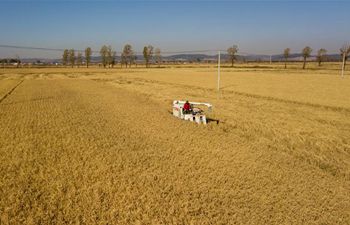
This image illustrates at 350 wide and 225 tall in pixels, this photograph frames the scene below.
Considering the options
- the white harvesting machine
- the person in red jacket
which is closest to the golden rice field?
the white harvesting machine

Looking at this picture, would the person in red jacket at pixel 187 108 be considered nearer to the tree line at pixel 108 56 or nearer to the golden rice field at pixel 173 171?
the golden rice field at pixel 173 171

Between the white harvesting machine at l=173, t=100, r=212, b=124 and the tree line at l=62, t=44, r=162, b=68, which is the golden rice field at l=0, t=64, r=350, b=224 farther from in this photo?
the tree line at l=62, t=44, r=162, b=68

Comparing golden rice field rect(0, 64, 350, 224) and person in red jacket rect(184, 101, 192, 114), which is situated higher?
person in red jacket rect(184, 101, 192, 114)

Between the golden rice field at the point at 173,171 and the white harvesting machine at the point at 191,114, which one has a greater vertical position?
the white harvesting machine at the point at 191,114

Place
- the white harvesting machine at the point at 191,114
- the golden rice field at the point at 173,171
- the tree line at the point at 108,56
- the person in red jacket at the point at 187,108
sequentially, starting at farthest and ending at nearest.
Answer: the tree line at the point at 108,56
the person in red jacket at the point at 187,108
the white harvesting machine at the point at 191,114
the golden rice field at the point at 173,171

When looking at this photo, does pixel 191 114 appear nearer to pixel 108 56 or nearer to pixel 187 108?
pixel 187 108

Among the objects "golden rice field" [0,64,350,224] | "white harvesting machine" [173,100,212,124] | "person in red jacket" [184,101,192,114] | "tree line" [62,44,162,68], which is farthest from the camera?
"tree line" [62,44,162,68]

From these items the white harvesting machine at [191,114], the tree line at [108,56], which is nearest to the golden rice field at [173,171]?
the white harvesting machine at [191,114]

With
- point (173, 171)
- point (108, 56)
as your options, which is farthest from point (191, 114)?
point (108, 56)

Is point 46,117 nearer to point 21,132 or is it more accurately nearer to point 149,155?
point 21,132

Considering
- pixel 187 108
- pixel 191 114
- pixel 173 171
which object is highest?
pixel 187 108

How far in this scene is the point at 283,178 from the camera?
8.47 metres

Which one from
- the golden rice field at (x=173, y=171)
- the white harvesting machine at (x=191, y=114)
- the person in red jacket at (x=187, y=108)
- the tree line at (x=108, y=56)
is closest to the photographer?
the golden rice field at (x=173, y=171)

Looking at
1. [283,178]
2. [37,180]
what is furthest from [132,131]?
[283,178]
